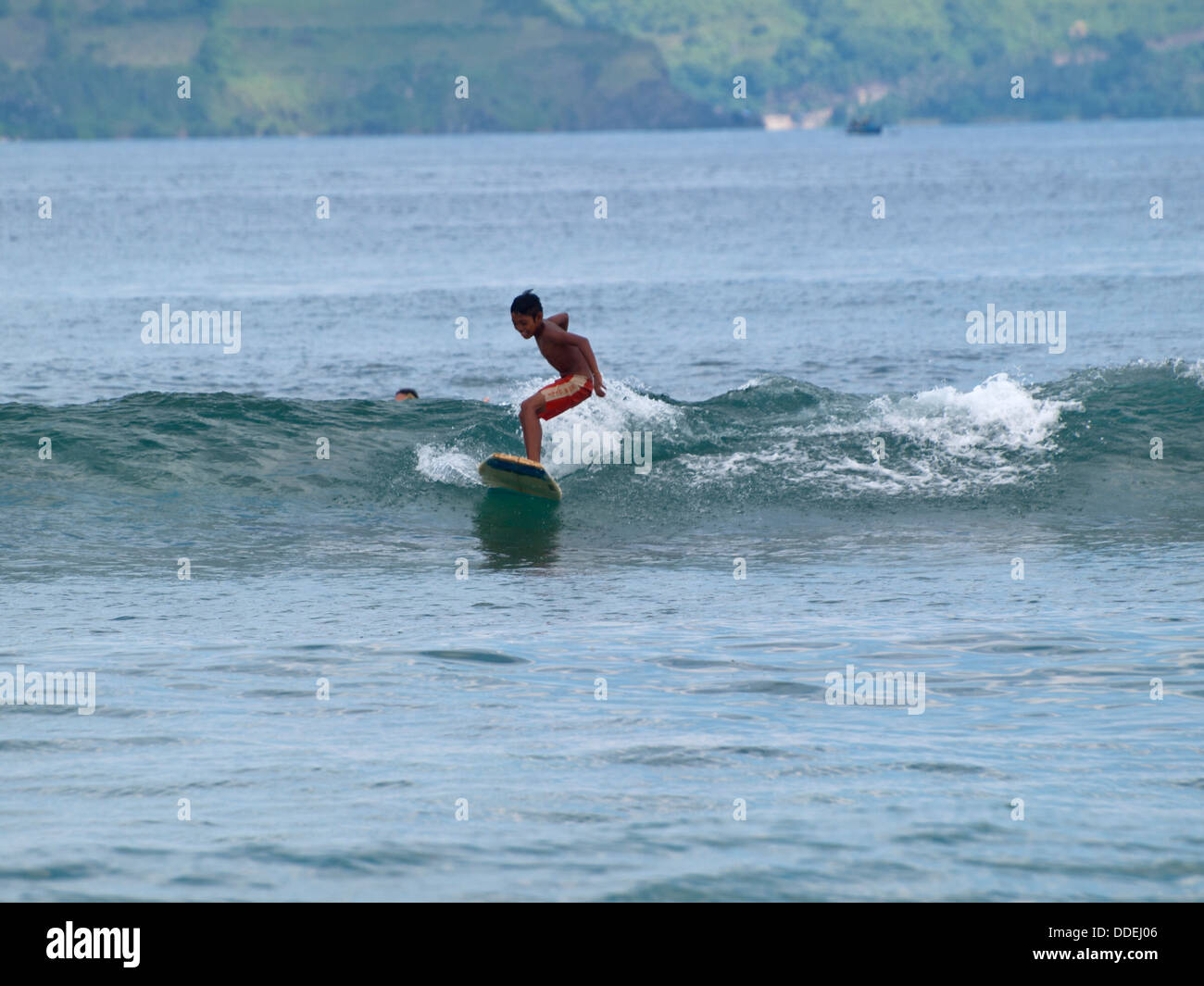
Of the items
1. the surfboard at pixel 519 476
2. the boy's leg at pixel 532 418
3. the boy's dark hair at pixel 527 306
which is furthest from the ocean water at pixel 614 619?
the boy's dark hair at pixel 527 306

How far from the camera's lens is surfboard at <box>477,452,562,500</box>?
52.5 ft

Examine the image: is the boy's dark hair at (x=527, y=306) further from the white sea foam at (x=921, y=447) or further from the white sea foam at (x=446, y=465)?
the white sea foam at (x=921, y=447)

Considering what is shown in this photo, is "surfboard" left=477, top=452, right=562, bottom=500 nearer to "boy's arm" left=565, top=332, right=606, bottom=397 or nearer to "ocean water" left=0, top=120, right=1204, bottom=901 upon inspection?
"ocean water" left=0, top=120, right=1204, bottom=901

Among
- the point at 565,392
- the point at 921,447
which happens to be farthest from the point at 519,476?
the point at 921,447

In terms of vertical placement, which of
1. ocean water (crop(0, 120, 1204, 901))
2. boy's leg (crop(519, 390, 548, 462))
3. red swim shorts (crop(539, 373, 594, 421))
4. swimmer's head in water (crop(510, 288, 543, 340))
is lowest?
ocean water (crop(0, 120, 1204, 901))

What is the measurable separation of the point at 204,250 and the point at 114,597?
47062 millimetres

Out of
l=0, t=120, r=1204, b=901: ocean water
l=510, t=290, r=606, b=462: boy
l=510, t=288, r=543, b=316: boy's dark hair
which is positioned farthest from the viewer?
l=510, t=290, r=606, b=462: boy

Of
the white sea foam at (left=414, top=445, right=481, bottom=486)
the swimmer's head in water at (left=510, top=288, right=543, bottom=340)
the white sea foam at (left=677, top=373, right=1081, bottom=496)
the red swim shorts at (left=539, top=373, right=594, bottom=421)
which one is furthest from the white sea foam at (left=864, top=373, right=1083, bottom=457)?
the swimmer's head in water at (left=510, top=288, right=543, bottom=340)

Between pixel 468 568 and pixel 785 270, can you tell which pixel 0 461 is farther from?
pixel 785 270

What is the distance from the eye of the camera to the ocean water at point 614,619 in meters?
7.11

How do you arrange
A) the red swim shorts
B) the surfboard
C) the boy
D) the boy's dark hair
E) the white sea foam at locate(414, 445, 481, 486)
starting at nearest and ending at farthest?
the boy's dark hair → the boy → the red swim shorts → the surfboard → the white sea foam at locate(414, 445, 481, 486)

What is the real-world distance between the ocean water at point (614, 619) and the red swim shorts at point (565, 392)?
115 centimetres
